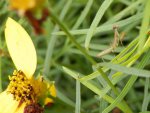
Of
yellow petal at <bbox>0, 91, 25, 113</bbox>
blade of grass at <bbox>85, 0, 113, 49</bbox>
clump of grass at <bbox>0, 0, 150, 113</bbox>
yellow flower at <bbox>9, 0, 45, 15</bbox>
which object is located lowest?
yellow flower at <bbox>9, 0, 45, 15</bbox>

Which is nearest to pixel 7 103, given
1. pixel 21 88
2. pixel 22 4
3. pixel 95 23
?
pixel 21 88

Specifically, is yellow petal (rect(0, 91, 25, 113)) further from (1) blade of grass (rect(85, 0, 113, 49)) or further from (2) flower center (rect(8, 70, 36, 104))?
(1) blade of grass (rect(85, 0, 113, 49))

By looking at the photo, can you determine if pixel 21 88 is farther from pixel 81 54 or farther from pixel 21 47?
pixel 81 54

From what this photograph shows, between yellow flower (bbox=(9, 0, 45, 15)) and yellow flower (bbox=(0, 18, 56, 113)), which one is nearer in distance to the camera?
yellow flower (bbox=(9, 0, 45, 15))

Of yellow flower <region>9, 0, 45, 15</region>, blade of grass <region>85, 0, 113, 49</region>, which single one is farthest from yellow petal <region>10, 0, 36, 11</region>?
blade of grass <region>85, 0, 113, 49</region>

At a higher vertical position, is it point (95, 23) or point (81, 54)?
point (81, 54)

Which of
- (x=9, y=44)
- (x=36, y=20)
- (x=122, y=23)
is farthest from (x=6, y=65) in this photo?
(x=36, y=20)

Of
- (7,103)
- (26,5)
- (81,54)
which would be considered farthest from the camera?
(81,54)
